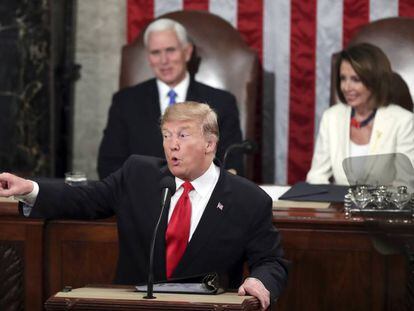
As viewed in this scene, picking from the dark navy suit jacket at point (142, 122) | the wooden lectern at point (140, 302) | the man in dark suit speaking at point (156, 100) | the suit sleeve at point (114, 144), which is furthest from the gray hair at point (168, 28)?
the wooden lectern at point (140, 302)

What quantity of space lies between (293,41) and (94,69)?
4.17 feet

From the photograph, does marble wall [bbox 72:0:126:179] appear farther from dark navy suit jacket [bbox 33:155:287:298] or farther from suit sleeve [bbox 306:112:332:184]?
dark navy suit jacket [bbox 33:155:287:298]

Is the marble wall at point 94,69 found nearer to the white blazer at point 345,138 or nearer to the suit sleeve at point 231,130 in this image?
the suit sleeve at point 231,130

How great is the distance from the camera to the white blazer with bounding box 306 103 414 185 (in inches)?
210

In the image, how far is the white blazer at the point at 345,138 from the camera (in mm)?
5340

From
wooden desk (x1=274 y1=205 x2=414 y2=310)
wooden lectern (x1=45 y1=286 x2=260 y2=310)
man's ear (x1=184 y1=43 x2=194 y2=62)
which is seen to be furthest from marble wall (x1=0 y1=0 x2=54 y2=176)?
wooden lectern (x1=45 y1=286 x2=260 y2=310)

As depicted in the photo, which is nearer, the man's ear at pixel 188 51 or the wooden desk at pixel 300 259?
the wooden desk at pixel 300 259

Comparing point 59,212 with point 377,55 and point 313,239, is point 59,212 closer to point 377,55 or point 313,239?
point 313,239

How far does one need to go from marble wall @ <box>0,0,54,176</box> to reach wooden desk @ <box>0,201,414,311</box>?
165 cm

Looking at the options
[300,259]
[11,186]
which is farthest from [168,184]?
[300,259]

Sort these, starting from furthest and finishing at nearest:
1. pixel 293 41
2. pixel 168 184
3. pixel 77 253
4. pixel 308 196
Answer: pixel 293 41
pixel 308 196
pixel 77 253
pixel 168 184

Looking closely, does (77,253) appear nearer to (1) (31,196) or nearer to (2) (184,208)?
(1) (31,196)

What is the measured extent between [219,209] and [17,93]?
2.68 m

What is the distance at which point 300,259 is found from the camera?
14.2ft
